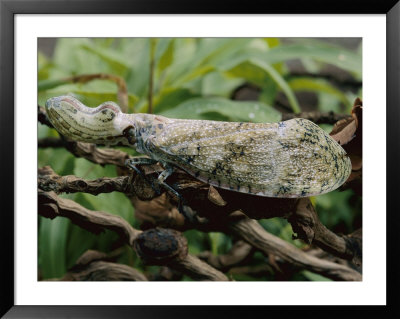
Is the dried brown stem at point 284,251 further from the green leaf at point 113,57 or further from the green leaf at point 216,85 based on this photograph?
the green leaf at point 113,57

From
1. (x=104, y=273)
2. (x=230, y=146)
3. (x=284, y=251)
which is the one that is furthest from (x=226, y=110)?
(x=104, y=273)

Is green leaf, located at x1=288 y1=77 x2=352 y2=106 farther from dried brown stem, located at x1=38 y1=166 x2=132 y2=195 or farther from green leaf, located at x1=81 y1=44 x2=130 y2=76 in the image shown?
dried brown stem, located at x1=38 y1=166 x2=132 y2=195

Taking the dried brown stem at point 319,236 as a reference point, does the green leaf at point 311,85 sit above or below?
above

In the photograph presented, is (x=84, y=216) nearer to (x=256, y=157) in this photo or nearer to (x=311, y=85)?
(x=256, y=157)

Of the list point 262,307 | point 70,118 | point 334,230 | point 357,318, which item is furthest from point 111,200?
point 357,318

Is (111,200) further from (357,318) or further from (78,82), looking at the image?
(357,318)

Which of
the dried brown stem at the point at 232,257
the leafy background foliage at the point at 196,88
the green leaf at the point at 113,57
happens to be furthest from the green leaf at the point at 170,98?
the dried brown stem at the point at 232,257

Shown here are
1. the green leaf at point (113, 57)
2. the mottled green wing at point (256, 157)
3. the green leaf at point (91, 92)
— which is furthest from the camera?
the green leaf at point (113, 57)
